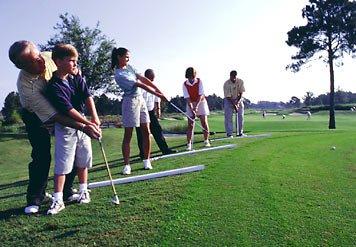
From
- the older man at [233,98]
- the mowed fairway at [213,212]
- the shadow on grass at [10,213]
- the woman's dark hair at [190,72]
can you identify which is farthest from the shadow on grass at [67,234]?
the older man at [233,98]

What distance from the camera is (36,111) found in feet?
19.6

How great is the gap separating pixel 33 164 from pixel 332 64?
40966 mm

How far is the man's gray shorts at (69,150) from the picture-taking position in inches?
230

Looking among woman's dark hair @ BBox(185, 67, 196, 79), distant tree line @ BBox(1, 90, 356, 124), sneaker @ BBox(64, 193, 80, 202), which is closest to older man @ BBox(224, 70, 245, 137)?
woman's dark hair @ BBox(185, 67, 196, 79)

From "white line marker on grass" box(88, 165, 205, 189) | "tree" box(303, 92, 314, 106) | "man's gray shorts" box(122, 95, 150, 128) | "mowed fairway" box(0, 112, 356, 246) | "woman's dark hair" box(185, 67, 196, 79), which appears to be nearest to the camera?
"mowed fairway" box(0, 112, 356, 246)

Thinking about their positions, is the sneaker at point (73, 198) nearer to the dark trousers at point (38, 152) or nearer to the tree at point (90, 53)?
the dark trousers at point (38, 152)

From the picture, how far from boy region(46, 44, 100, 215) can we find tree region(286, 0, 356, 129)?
39744 millimetres

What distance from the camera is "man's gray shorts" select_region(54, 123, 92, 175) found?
19.2ft

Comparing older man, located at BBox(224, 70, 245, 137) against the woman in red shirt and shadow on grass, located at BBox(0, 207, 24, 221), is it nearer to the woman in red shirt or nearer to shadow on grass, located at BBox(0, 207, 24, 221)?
the woman in red shirt

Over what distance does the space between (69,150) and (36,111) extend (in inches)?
27.8

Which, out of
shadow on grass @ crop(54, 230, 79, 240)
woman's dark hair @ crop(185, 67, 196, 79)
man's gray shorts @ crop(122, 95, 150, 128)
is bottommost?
shadow on grass @ crop(54, 230, 79, 240)

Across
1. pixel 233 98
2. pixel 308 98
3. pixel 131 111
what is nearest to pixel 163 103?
pixel 233 98

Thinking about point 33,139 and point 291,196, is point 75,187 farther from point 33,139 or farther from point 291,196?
point 291,196

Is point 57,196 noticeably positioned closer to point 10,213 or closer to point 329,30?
point 10,213
